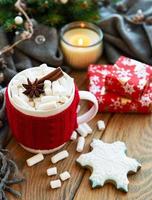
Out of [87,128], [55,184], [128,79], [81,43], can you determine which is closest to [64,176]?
[55,184]

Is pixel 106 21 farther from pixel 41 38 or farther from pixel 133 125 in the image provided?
pixel 133 125

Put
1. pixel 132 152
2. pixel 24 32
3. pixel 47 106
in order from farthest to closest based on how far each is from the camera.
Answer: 1. pixel 24 32
2. pixel 132 152
3. pixel 47 106

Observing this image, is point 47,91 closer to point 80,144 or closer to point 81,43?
point 80,144

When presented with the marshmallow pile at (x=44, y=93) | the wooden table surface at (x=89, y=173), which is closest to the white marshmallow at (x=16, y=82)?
the marshmallow pile at (x=44, y=93)

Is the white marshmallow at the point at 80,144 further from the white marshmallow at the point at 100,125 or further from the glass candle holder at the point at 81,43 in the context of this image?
the glass candle holder at the point at 81,43

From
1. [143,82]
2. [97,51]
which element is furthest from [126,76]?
[97,51]

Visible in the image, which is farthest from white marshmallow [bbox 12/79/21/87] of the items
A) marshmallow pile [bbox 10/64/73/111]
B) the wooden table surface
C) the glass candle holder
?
the glass candle holder
